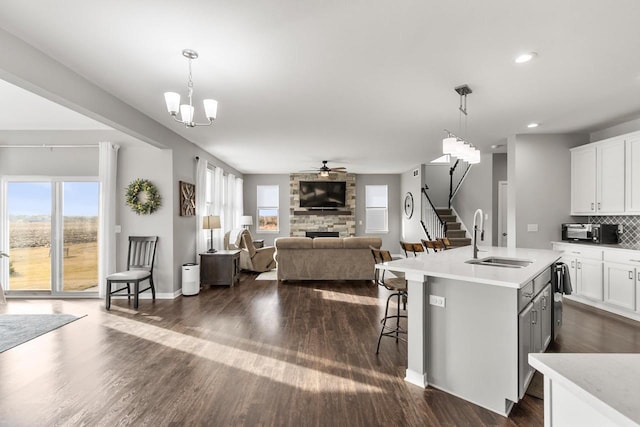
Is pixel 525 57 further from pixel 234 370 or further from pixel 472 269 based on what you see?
pixel 234 370

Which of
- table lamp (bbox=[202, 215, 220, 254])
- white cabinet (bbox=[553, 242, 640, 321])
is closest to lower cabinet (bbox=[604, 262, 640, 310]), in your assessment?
white cabinet (bbox=[553, 242, 640, 321])

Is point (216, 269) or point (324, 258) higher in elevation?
point (324, 258)

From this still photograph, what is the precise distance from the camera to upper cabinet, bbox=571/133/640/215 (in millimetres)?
4273

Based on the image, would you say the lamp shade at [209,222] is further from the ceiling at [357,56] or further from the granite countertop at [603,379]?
the granite countertop at [603,379]

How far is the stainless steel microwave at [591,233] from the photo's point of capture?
464 centimetres

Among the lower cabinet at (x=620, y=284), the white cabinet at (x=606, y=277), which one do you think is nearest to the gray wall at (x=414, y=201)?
the white cabinet at (x=606, y=277)

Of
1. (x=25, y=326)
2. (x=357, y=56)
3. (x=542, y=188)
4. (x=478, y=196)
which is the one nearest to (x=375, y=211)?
(x=478, y=196)

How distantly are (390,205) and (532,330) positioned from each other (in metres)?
8.19

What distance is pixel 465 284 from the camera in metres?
2.33

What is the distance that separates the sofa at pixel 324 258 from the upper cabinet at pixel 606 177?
353cm

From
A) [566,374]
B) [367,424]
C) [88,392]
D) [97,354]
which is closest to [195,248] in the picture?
[97,354]

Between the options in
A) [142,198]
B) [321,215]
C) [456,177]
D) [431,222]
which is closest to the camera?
[142,198]

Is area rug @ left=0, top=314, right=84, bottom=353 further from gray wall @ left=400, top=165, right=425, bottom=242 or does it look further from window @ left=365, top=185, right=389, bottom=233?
window @ left=365, top=185, right=389, bottom=233

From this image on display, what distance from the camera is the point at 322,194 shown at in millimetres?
10188
